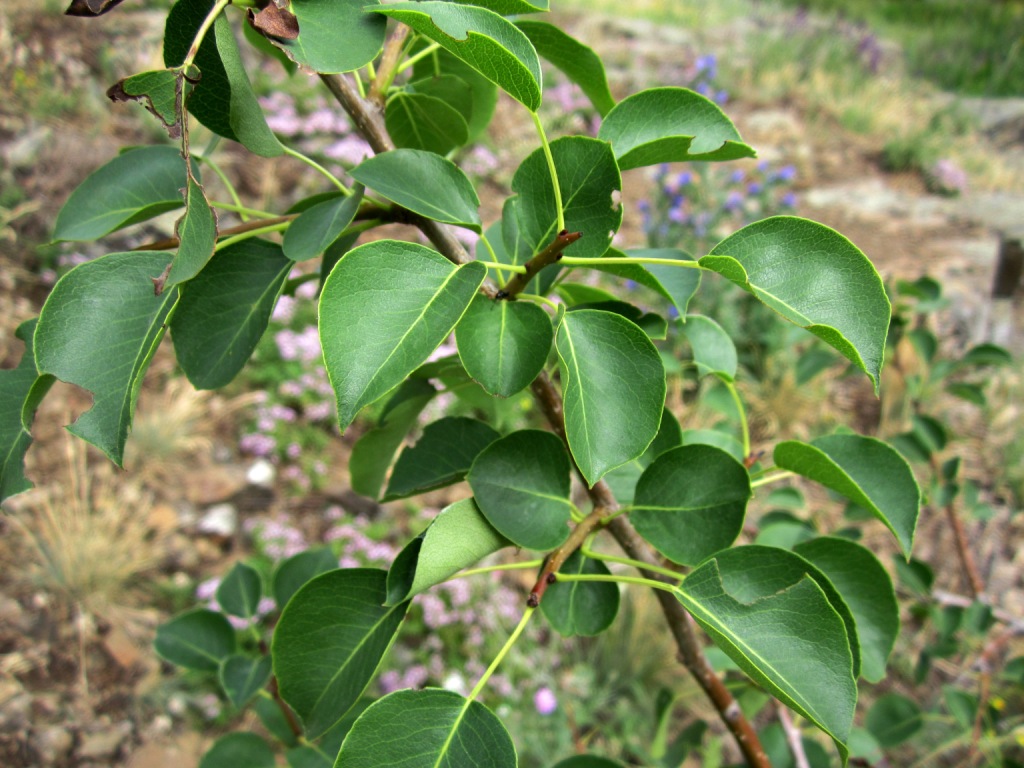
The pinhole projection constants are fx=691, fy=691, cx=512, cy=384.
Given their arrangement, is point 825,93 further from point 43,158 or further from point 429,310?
point 429,310

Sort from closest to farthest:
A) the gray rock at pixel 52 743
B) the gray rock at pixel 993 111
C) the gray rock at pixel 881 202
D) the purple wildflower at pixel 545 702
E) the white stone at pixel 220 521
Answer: the gray rock at pixel 52 743, the purple wildflower at pixel 545 702, the white stone at pixel 220 521, the gray rock at pixel 881 202, the gray rock at pixel 993 111

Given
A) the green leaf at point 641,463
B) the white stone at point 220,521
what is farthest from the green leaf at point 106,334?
the white stone at point 220,521

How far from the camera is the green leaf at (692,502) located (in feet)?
1.54

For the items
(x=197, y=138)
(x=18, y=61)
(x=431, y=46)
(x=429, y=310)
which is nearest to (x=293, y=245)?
(x=429, y=310)

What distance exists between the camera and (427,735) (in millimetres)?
404

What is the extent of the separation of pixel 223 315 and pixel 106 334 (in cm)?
7

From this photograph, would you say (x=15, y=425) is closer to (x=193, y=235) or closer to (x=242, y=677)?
(x=193, y=235)

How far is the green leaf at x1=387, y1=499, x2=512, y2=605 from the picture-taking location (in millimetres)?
406

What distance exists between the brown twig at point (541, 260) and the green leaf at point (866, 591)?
0.99 feet

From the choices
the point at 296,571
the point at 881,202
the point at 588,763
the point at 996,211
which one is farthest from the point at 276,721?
the point at 996,211

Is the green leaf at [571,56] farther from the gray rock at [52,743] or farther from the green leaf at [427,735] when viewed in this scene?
the gray rock at [52,743]

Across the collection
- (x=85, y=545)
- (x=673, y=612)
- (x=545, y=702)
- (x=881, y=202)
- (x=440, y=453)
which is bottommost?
(x=545, y=702)

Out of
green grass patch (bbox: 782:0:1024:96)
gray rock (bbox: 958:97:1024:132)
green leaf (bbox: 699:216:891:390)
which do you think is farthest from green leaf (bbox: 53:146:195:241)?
green grass patch (bbox: 782:0:1024:96)

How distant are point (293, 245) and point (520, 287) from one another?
0.14 metres
